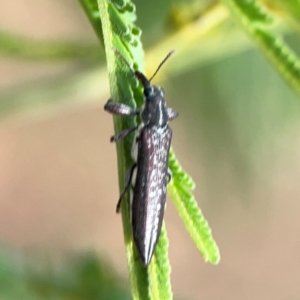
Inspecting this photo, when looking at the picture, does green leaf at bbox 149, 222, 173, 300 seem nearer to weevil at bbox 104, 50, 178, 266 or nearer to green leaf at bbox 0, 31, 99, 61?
weevil at bbox 104, 50, 178, 266

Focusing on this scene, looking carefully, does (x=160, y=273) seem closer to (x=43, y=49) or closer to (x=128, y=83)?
(x=128, y=83)

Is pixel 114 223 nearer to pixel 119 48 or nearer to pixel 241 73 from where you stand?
pixel 241 73

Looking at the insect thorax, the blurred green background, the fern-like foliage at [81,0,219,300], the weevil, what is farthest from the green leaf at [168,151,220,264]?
the blurred green background

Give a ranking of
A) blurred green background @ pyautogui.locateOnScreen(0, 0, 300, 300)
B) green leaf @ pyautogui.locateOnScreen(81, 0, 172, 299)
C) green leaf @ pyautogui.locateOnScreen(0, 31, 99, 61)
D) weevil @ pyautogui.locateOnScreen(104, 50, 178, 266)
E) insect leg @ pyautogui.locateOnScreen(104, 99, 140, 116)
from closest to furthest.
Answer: green leaf @ pyautogui.locateOnScreen(81, 0, 172, 299) → insect leg @ pyautogui.locateOnScreen(104, 99, 140, 116) → weevil @ pyautogui.locateOnScreen(104, 50, 178, 266) → green leaf @ pyautogui.locateOnScreen(0, 31, 99, 61) → blurred green background @ pyautogui.locateOnScreen(0, 0, 300, 300)

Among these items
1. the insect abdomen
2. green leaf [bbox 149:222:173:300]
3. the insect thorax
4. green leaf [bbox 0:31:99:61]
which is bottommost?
green leaf [bbox 149:222:173:300]

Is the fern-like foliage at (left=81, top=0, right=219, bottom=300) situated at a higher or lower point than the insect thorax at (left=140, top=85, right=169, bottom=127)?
lower

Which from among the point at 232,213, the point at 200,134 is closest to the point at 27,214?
the point at 232,213

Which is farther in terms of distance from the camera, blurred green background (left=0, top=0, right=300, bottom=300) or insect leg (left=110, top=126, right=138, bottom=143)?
A: blurred green background (left=0, top=0, right=300, bottom=300)

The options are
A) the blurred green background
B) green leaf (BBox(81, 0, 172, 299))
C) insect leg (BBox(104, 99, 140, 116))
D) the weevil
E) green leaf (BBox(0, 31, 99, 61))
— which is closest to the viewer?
green leaf (BBox(81, 0, 172, 299))
